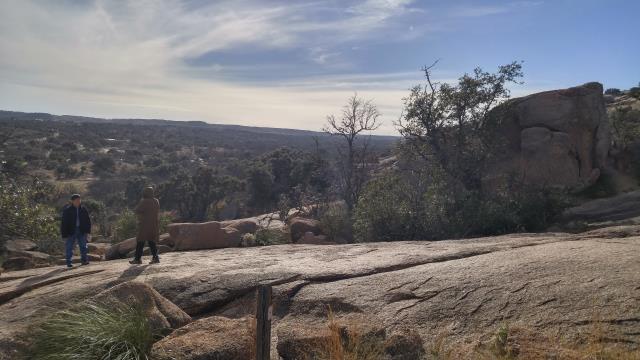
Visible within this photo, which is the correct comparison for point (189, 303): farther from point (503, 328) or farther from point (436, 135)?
point (436, 135)

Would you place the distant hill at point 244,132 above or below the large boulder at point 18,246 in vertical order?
above

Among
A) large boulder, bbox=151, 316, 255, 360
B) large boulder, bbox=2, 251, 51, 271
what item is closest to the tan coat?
large boulder, bbox=151, 316, 255, 360

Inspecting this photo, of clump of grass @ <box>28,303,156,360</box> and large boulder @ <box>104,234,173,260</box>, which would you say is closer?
clump of grass @ <box>28,303,156,360</box>

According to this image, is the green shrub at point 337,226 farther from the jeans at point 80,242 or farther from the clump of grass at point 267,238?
the jeans at point 80,242

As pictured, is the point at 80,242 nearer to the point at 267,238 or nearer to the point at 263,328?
the point at 267,238

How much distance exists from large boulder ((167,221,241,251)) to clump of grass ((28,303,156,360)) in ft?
31.3

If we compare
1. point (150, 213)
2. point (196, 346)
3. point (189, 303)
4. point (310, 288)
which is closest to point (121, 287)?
point (189, 303)

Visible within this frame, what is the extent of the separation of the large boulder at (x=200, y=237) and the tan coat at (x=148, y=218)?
487cm

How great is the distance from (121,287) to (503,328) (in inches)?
195

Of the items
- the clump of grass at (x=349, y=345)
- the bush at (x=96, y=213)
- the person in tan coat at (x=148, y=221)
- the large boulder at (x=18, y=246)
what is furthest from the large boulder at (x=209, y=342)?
the bush at (x=96, y=213)

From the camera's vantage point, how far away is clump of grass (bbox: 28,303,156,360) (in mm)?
5500

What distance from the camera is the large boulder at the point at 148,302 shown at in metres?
6.60

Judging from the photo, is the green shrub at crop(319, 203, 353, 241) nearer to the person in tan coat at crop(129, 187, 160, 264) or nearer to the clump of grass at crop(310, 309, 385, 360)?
the person in tan coat at crop(129, 187, 160, 264)

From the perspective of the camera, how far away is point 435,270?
7.89 m
